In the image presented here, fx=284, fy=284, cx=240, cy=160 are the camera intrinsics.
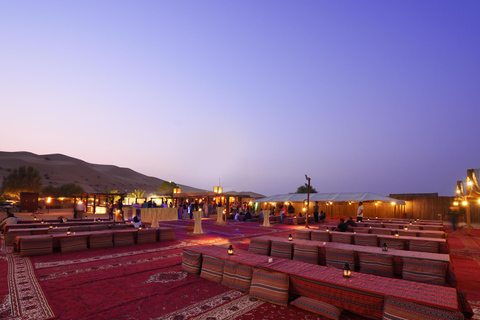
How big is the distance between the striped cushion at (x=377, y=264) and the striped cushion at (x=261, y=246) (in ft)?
8.57

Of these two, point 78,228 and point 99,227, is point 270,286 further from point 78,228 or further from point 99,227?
point 99,227

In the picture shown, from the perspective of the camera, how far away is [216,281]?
5.87 meters

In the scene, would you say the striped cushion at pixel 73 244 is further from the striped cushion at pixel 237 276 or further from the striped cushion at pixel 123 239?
the striped cushion at pixel 237 276

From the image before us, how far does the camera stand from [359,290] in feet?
13.6

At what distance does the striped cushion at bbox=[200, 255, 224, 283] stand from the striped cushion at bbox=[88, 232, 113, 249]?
5.48m

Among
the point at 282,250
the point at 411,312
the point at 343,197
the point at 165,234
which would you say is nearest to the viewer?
the point at 411,312

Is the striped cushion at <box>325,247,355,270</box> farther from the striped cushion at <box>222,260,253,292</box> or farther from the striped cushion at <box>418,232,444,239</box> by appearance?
the striped cushion at <box>418,232,444,239</box>

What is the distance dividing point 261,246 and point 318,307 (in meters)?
4.00

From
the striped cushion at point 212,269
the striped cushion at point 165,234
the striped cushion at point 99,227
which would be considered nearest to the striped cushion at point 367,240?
the striped cushion at point 212,269

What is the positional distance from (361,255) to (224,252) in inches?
122

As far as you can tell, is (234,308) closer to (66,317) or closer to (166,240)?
(66,317)

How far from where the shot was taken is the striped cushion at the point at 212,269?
5.86 meters

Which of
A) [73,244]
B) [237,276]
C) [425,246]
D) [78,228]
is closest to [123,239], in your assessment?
[73,244]

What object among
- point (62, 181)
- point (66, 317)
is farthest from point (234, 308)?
point (62, 181)
